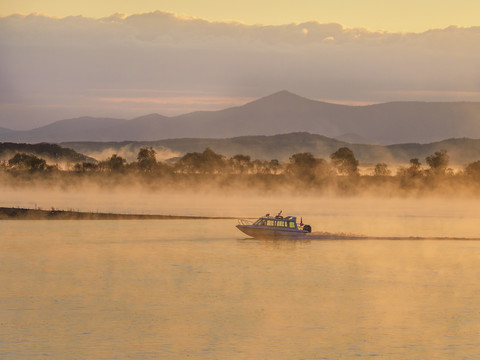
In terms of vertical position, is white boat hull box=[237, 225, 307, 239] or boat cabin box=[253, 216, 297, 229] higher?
boat cabin box=[253, 216, 297, 229]

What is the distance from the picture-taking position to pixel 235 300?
188 ft

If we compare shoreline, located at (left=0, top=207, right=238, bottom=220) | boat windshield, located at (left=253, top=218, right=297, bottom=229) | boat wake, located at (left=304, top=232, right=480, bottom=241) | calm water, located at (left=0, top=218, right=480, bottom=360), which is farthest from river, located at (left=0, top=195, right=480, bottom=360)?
shoreline, located at (left=0, top=207, right=238, bottom=220)

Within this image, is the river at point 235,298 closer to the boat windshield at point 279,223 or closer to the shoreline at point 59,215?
the boat windshield at point 279,223

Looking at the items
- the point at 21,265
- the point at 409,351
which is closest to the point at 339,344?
the point at 409,351

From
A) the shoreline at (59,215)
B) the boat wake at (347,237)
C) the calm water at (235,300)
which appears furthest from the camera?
the shoreline at (59,215)

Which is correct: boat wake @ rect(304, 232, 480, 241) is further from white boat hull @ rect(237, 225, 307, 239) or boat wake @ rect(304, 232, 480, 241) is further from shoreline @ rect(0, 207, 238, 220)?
shoreline @ rect(0, 207, 238, 220)

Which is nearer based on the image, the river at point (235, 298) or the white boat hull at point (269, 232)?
the river at point (235, 298)

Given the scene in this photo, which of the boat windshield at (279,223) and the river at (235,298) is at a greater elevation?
the boat windshield at (279,223)

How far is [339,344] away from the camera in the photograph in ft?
144

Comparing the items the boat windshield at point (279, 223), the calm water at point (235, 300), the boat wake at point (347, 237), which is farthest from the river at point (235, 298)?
the boat windshield at point (279, 223)

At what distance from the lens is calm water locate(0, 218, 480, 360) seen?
1700 inches

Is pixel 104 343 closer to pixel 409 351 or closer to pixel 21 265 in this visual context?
pixel 409 351

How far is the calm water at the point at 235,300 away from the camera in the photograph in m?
43.2

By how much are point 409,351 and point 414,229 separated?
91.5m
